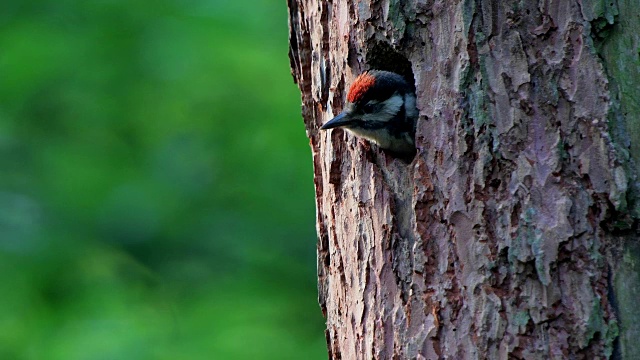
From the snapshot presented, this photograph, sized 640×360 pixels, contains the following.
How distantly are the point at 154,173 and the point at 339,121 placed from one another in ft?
14.0

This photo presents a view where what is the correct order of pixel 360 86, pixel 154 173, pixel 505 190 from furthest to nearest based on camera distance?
1. pixel 154 173
2. pixel 360 86
3. pixel 505 190

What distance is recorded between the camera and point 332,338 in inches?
161

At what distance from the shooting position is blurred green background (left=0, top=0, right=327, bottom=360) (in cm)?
734

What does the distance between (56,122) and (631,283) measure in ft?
20.4

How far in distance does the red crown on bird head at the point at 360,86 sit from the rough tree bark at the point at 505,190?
0.11 metres

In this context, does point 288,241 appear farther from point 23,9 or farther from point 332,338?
point 332,338

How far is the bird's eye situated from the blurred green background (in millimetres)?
3514

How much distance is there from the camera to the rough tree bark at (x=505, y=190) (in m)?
3.07

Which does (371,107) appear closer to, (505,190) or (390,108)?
(390,108)

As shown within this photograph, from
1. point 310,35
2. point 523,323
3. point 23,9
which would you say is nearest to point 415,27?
point 310,35


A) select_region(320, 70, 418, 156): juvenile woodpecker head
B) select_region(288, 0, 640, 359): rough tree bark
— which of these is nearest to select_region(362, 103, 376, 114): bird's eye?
select_region(320, 70, 418, 156): juvenile woodpecker head

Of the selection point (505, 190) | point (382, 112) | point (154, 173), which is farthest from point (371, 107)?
point (154, 173)

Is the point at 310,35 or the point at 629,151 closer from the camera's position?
the point at 629,151

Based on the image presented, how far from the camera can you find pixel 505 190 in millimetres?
3217
